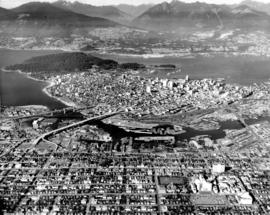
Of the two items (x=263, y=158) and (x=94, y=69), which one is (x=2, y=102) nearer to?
(x=94, y=69)

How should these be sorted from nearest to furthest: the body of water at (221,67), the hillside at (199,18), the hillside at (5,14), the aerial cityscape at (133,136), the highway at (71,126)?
the aerial cityscape at (133,136)
the highway at (71,126)
the body of water at (221,67)
the hillside at (5,14)
the hillside at (199,18)

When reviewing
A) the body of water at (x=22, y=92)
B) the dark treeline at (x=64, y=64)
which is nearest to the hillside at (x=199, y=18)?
the dark treeline at (x=64, y=64)

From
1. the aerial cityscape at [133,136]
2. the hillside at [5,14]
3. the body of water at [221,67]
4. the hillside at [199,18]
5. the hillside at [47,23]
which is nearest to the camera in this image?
the aerial cityscape at [133,136]

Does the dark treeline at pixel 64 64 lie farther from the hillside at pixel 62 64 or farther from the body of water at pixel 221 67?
the body of water at pixel 221 67

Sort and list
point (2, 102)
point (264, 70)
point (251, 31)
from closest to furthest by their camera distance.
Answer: point (2, 102) < point (264, 70) < point (251, 31)

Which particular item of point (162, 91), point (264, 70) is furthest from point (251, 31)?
point (162, 91)

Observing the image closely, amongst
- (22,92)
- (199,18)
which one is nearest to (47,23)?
(199,18)

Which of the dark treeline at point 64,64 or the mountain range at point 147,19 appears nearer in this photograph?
the dark treeline at point 64,64
